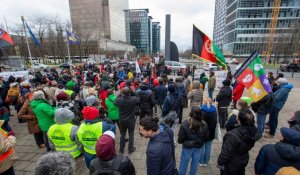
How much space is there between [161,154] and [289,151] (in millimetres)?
1577

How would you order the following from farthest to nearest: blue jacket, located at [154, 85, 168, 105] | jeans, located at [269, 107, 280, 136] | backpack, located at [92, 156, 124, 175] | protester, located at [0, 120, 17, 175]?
1. blue jacket, located at [154, 85, 168, 105]
2. jeans, located at [269, 107, 280, 136]
3. protester, located at [0, 120, 17, 175]
4. backpack, located at [92, 156, 124, 175]

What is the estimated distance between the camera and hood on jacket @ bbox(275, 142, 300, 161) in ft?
6.33

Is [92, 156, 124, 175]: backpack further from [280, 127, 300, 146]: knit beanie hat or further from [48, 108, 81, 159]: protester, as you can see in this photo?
[280, 127, 300, 146]: knit beanie hat

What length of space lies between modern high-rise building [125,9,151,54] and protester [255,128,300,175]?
404 feet

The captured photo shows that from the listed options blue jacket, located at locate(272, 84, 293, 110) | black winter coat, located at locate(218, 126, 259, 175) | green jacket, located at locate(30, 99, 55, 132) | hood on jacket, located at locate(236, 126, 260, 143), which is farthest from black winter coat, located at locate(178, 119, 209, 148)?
blue jacket, located at locate(272, 84, 293, 110)

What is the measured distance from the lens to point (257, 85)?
3.56 metres

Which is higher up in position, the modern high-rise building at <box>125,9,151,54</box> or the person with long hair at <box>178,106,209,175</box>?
the modern high-rise building at <box>125,9,151,54</box>

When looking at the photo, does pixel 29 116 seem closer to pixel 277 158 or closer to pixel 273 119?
pixel 277 158

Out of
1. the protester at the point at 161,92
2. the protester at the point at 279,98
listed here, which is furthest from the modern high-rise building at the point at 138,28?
the protester at the point at 279,98

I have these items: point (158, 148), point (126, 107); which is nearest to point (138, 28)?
point (126, 107)

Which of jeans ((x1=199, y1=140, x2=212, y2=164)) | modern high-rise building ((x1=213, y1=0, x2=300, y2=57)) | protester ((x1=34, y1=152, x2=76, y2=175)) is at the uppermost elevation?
modern high-rise building ((x1=213, y1=0, x2=300, y2=57))

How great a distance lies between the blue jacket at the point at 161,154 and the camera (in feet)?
6.55

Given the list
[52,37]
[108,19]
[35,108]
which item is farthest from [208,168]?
[108,19]

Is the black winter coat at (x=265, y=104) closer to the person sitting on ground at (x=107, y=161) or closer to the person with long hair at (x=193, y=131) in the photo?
the person with long hair at (x=193, y=131)
